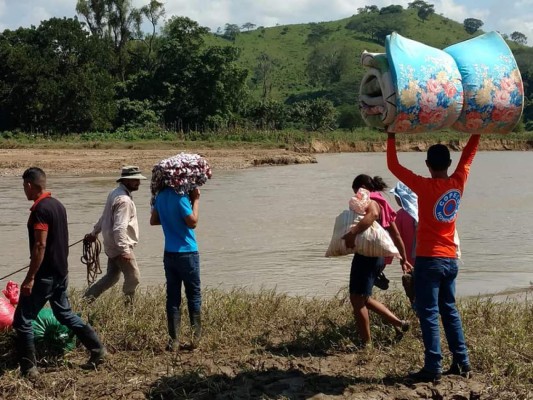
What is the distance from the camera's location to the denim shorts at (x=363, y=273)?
5.72 meters

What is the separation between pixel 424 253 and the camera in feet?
16.8

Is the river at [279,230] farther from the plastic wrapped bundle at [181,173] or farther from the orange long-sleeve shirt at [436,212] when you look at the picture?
the orange long-sleeve shirt at [436,212]

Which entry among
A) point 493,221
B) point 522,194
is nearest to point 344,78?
point 522,194

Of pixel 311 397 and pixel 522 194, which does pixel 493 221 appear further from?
pixel 311 397

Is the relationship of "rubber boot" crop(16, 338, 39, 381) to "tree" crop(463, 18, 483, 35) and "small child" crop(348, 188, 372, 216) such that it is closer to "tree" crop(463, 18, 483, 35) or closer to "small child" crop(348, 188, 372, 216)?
"small child" crop(348, 188, 372, 216)

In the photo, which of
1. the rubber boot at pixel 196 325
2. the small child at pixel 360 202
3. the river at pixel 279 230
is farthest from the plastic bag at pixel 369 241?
the river at pixel 279 230

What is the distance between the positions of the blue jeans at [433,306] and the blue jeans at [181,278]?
5.63ft

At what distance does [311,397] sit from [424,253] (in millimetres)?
1221

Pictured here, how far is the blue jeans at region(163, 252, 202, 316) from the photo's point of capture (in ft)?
18.9

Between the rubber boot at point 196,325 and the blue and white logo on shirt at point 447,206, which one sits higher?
the blue and white logo on shirt at point 447,206

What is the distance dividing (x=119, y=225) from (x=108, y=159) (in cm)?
2669

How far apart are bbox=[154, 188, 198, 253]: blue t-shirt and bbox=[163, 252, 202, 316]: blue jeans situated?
0.06 metres

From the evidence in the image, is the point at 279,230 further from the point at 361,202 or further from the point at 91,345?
the point at 91,345

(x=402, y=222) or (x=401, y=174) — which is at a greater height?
(x=401, y=174)
